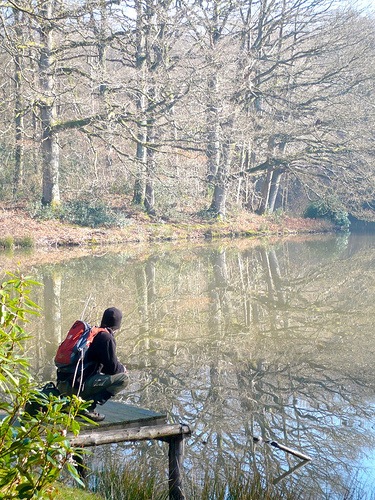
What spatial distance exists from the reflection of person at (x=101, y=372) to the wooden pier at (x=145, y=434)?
143mm

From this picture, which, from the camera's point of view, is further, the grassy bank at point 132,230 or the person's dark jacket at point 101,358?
the grassy bank at point 132,230

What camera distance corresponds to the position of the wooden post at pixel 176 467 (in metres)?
5.42

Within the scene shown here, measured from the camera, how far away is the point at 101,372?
584 centimetres

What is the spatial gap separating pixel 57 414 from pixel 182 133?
25.1 metres

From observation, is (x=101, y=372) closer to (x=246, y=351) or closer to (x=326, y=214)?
(x=246, y=351)

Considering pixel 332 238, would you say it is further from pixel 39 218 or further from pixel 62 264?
pixel 62 264

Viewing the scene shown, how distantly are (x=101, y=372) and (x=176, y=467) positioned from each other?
0.97 m

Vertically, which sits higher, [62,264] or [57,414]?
[57,414]

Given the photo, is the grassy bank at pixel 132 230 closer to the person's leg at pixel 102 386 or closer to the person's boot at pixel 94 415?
the person's leg at pixel 102 386

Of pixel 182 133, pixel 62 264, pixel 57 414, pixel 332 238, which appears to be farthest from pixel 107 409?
pixel 332 238

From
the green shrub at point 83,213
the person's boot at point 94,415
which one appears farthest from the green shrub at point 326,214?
the person's boot at point 94,415

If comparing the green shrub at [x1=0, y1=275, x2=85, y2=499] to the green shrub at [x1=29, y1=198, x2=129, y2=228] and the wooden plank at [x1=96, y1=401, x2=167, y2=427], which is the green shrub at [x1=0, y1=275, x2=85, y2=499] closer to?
the wooden plank at [x1=96, y1=401, x2=167, y2=427]

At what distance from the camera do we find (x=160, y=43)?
28.1 metres

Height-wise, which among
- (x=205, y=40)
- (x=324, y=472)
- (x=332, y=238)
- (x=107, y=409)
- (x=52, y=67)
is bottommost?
(x=332, y=238)
